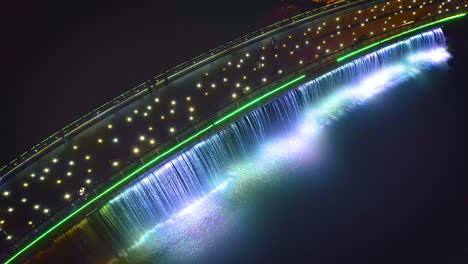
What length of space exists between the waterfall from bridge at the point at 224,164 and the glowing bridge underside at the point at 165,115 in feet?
3.05

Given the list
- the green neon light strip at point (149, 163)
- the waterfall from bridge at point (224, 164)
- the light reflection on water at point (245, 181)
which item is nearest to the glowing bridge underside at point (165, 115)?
the green neon light strip at point (149, 163)

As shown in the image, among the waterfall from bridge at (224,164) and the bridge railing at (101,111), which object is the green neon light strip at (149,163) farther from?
the bridge railing at (101,111)

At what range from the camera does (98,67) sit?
20.0 meters

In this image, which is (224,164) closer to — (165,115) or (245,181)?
(245,181)

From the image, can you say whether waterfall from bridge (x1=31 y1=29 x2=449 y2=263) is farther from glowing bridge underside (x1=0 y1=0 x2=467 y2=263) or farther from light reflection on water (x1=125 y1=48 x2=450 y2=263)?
glowing bridge underside (x1=0 y1=0 x2=467 y2=263)

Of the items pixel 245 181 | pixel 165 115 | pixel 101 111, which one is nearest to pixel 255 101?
pixel 245 181

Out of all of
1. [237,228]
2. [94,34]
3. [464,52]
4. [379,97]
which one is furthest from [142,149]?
[464,52]

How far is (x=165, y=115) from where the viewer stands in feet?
49.4

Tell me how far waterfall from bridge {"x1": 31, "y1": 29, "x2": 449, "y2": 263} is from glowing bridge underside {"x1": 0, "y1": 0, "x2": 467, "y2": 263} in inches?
36.6

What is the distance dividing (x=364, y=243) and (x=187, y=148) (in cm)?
897

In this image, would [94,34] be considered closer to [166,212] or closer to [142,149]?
[142,149]

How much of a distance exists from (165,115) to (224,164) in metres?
4.16

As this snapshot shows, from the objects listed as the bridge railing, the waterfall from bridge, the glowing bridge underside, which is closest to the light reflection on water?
the waterfall from bridge

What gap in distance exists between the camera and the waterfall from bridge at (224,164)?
1371 cm
